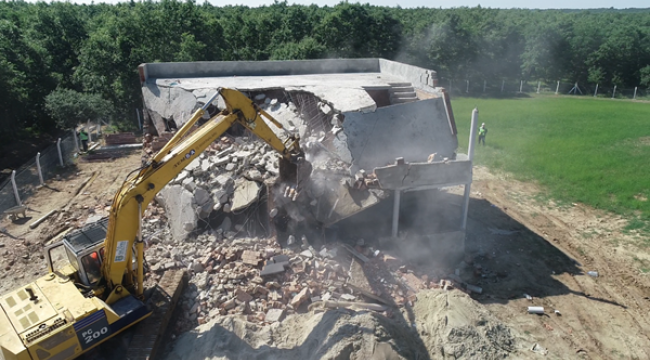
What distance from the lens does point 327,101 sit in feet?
43.0

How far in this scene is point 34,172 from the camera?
16.7 m

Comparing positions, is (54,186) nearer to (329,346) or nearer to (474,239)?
(329,346)

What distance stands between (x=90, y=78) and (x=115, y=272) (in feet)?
69.3

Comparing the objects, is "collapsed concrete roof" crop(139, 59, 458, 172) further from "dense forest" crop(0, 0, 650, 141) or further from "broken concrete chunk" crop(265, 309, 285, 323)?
"dense forest" crop(0, 0, 650, 141)

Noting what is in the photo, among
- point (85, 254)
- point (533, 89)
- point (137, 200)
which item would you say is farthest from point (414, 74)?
point (533, 89)

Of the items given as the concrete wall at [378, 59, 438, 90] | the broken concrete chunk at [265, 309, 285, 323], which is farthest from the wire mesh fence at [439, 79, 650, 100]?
the broken concrete chunk at [265, 309, 285, 323]

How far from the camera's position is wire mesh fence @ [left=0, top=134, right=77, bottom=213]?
46.9 ft

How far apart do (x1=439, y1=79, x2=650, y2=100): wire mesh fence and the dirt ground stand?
2340cm

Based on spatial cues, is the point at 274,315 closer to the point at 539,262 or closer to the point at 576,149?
the point at 539,262

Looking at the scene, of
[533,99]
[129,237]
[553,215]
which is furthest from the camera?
[533,99]

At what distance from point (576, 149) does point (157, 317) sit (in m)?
19.0

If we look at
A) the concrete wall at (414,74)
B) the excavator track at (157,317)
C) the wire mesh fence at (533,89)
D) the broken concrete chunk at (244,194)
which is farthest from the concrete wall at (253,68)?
the wire mesh fence at (533,89)

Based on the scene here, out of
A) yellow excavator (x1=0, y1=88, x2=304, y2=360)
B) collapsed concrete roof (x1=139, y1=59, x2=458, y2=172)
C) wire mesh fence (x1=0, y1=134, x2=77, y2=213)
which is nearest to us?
yellow excavator (x1=0, y1=88, x2=304, y2=360)

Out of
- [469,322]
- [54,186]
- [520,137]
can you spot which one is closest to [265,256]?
[469,322]
